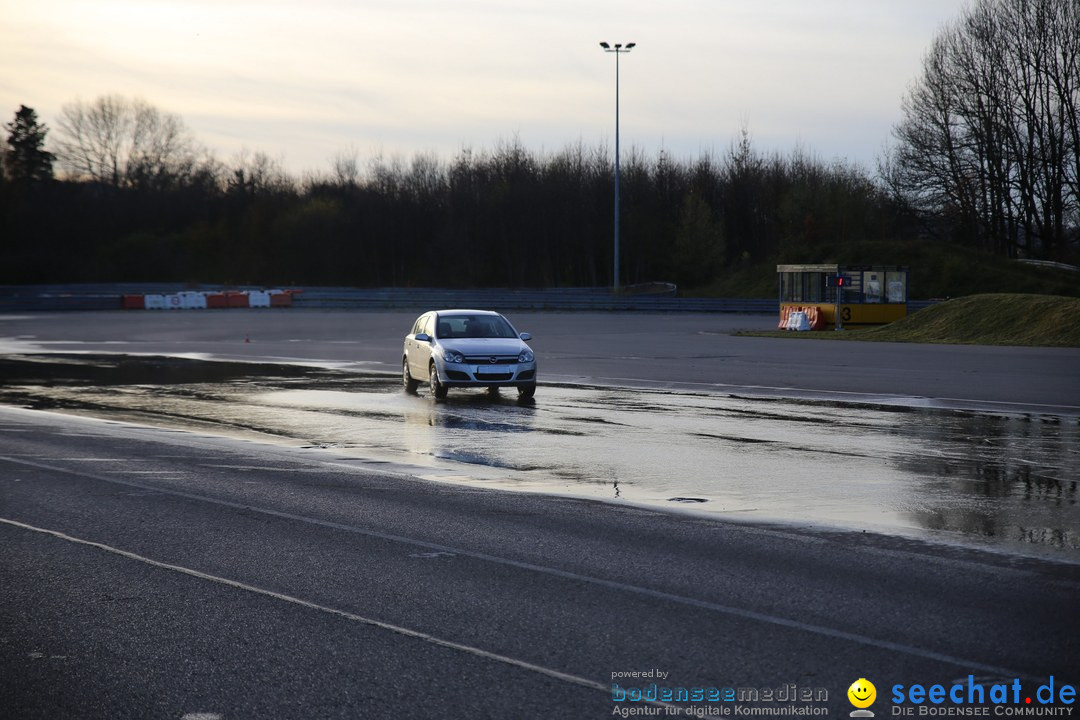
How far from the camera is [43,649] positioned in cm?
582

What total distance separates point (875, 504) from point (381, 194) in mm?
94115

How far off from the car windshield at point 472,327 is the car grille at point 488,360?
1.13 m

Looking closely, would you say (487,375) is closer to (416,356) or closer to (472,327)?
(472,327)

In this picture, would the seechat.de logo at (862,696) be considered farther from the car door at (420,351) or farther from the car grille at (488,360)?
the car door at (420,351)

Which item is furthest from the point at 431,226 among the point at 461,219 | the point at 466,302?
the point at 466,302

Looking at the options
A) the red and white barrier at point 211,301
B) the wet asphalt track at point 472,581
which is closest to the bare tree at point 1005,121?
the red and white barrier at point 211,301

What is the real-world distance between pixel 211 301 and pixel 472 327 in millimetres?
47804

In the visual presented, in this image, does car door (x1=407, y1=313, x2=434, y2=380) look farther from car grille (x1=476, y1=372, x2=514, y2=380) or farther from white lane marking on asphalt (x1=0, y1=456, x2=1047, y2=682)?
white lane marking on asphalt (x1=0, y1=456, x2=1047, y2=682)

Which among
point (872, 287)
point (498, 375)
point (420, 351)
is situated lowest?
point (498, 375)

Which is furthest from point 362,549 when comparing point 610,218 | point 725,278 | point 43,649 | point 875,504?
point 610,218

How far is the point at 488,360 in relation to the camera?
19453 millimetres

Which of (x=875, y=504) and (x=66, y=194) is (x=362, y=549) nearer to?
(x=875, y=504)

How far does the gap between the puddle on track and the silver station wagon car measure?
0.42 metres

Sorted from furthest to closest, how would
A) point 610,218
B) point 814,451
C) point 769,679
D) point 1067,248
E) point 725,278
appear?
1. point 610,218
2. point 725,278
3. point 1067,248
4. point 814,451
5. point 769,679
